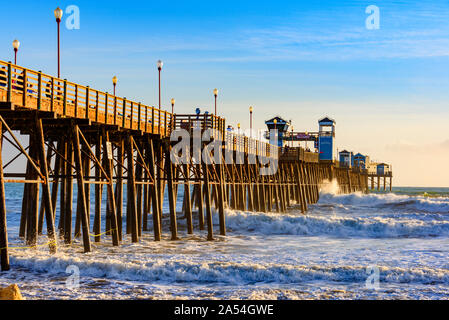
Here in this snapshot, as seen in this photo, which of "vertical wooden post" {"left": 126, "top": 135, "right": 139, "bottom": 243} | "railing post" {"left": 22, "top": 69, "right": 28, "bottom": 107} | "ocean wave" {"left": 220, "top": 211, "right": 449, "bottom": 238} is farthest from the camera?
"ocean wave" {"left": 220, "top": 211, "right": 449, "bottom": 238}

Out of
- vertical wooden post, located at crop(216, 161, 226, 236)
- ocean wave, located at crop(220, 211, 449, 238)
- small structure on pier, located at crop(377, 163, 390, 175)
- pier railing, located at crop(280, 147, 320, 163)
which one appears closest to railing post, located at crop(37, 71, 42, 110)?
vertical wooden post, located at crop(216, 161, 226, 236)

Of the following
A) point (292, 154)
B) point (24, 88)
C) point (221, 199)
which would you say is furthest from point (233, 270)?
point (292, 154)

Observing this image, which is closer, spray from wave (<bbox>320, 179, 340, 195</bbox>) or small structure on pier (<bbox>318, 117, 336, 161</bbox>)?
A: small structure on pier (<bbox>318, 117, 336, 161</bbox>)

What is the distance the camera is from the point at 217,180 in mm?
28422

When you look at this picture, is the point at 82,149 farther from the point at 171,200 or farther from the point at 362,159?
the point at 362,159

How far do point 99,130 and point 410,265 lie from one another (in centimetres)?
1222

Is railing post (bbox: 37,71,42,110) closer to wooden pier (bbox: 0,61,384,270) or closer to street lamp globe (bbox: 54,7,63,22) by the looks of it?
wooden pier (bbox: 0,61,384,270)

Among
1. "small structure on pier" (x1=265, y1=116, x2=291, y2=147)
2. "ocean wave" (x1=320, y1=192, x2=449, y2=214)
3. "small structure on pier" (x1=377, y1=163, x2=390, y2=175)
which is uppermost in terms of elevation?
"small structure on pier" (x1=265, y1=116, x2=291, y2=147)

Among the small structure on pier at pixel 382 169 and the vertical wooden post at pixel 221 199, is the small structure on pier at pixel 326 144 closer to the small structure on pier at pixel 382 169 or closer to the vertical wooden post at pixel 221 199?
the vertical wooden post at pixel 221 199

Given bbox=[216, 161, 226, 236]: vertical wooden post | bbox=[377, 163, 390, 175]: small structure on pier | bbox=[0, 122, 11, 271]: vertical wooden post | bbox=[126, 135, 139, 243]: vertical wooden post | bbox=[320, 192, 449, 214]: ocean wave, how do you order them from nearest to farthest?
bbox=[0, 122, 11, 271]: vertical wooden post
bbox=[126, 135, 139, 243]: vertical wooden post
bbox=[216, 161, 226, 236]: vertical wooden post
bbox=[320, 192, 449, 214]: ocean wave
bbox=[377, 163, 390, 175]: small structure on pier

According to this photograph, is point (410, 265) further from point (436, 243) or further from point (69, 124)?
point (69, 124)

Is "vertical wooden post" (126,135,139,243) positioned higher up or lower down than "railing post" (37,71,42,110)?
lower down
